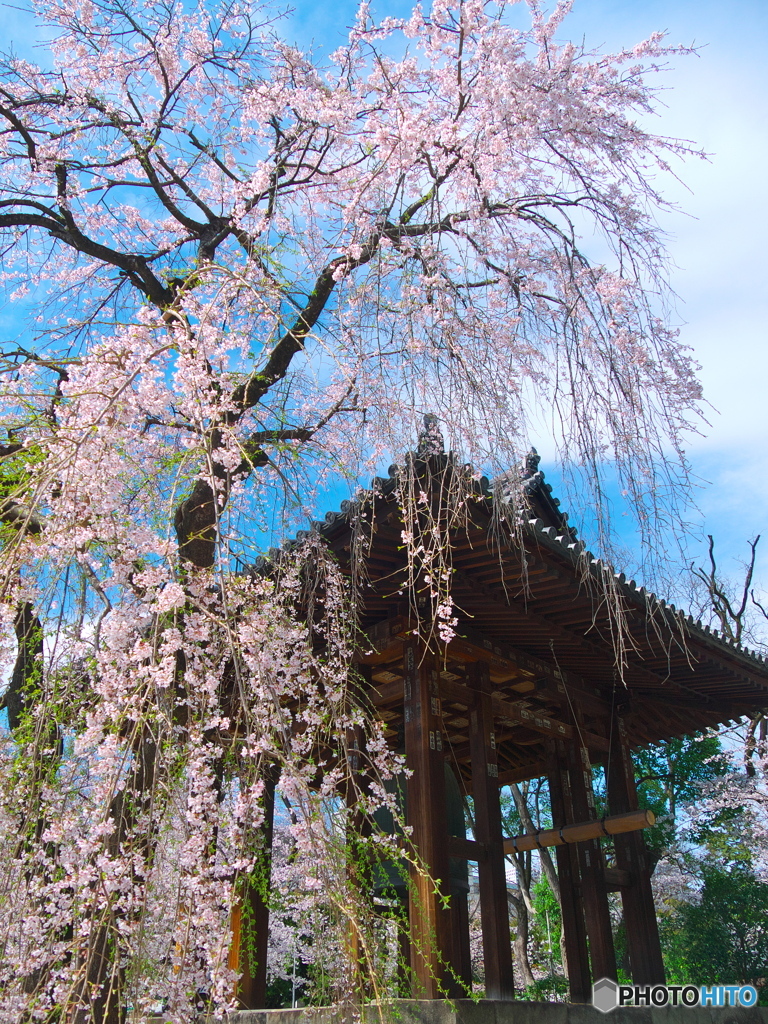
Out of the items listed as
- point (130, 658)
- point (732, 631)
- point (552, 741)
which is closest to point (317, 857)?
point (130, 658)

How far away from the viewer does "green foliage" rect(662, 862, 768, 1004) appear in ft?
31.8

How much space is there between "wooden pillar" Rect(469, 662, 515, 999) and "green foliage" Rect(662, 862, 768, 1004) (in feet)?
21.5

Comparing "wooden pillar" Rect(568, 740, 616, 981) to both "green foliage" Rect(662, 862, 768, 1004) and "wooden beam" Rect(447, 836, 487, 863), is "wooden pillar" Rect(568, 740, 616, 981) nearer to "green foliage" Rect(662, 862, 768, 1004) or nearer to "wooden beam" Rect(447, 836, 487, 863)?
"wooden beam" Rect(447, 836, 487, 863)

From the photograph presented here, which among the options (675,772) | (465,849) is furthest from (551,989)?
(465,849)

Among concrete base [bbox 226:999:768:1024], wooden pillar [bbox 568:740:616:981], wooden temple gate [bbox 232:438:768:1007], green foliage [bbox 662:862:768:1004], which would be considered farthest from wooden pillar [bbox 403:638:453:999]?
green foliage [bbox 662:862:768:1004]

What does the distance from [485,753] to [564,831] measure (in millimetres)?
966

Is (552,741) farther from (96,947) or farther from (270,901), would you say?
(96,947)

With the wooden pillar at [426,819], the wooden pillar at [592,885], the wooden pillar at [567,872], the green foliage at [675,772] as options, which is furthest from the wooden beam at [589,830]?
the green foliage at [675,772]

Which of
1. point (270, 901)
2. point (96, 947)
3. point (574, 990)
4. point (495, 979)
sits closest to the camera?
point (96, 947)

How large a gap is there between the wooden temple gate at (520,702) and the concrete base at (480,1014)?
5.7 inches

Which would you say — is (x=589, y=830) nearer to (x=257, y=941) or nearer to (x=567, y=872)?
(x=567, y=872)

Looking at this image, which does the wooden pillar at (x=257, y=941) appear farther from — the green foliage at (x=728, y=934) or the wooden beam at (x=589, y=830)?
the green foliage at (x=728, y=934)

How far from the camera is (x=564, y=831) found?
557cm

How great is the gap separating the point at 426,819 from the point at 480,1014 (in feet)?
3.28
